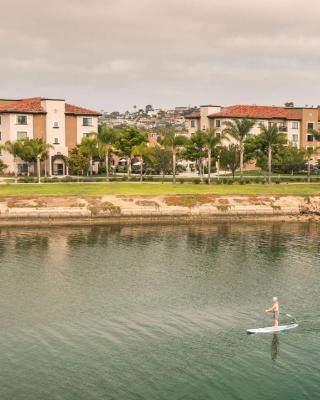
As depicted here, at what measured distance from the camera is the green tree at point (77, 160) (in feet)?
423

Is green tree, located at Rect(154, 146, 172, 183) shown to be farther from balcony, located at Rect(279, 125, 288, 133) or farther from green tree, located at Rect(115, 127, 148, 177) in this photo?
balcony, located at Rect(279, 125, 288, 133)

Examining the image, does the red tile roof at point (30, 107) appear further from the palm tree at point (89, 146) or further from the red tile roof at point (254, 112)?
the red tile roof at point (254, 112)

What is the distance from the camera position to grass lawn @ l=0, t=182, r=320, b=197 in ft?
322

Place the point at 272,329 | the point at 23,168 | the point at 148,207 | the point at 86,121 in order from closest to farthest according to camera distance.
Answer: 1. the point at 272,329
2. the point at 148,207
3. the point at 23,168
4. the point at 86,121

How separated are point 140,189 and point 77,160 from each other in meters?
31.3

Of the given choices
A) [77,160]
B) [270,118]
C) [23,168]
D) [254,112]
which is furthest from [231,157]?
[23,168]

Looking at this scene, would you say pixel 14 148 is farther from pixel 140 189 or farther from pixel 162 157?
pixel 140 189

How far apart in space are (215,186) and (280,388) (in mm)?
77023

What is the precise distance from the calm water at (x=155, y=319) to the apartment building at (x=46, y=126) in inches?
2603

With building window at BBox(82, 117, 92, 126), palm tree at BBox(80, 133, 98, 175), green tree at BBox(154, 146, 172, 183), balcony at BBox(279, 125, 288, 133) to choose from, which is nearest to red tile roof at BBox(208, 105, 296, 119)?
balcony at BBox(279, 125, 288, 133)

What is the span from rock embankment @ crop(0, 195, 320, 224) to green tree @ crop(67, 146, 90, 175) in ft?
116

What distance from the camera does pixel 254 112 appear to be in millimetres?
156250

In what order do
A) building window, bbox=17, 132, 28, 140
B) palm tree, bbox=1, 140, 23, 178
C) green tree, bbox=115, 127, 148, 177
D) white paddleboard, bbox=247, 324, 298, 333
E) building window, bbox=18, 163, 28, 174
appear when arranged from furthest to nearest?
1. building window, bbox=17, 132, 28, 140
2. building window, bbox=18, 163, 28, 174
3. green tree, bbox=115, 127, 148, 177
4. palm tree, bbox=1, 140, 23, 178
5. white paddleboard, bbox=247, 324, 298, 333

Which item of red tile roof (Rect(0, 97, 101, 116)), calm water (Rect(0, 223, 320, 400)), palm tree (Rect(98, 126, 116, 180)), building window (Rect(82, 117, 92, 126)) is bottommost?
calm water (Rect(0, 223, 320, 400))
